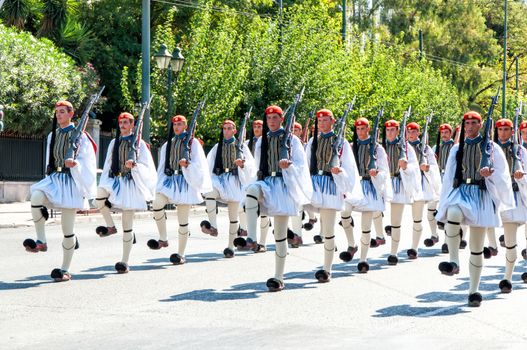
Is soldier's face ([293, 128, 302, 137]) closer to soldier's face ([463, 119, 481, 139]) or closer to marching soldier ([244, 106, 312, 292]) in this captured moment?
marching soldier ([244, 106, 312, 292])

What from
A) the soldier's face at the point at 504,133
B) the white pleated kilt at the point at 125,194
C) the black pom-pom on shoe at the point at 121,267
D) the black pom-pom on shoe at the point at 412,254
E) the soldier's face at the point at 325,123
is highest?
the soldier's face at the point at 325,123

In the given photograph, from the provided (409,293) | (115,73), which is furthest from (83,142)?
(115,73)

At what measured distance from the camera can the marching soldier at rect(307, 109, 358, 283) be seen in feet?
41.0

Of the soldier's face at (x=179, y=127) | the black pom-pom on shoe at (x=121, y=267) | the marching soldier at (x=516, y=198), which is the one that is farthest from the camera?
the soldier's face at (x=179, y=127)

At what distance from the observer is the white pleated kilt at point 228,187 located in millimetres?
16219

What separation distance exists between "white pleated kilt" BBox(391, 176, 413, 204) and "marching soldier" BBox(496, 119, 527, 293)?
2732 millimetres

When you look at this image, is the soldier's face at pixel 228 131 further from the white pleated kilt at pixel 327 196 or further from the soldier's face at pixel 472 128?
the soldier's face at pixel 472 128

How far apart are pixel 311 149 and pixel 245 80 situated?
74.8ft

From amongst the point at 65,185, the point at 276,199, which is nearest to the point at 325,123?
the point at 276,199

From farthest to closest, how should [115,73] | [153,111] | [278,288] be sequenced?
1. [115,73]
2. [153,111]
3. [278,288]

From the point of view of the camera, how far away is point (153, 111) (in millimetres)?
32688

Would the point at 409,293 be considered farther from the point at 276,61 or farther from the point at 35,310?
the point at 276,61

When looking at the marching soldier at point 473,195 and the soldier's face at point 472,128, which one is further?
the soldier's face at point 472,128

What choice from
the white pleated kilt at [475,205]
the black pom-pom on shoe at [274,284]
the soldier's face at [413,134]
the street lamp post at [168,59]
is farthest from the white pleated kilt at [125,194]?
the street lamp post at [168,59]
